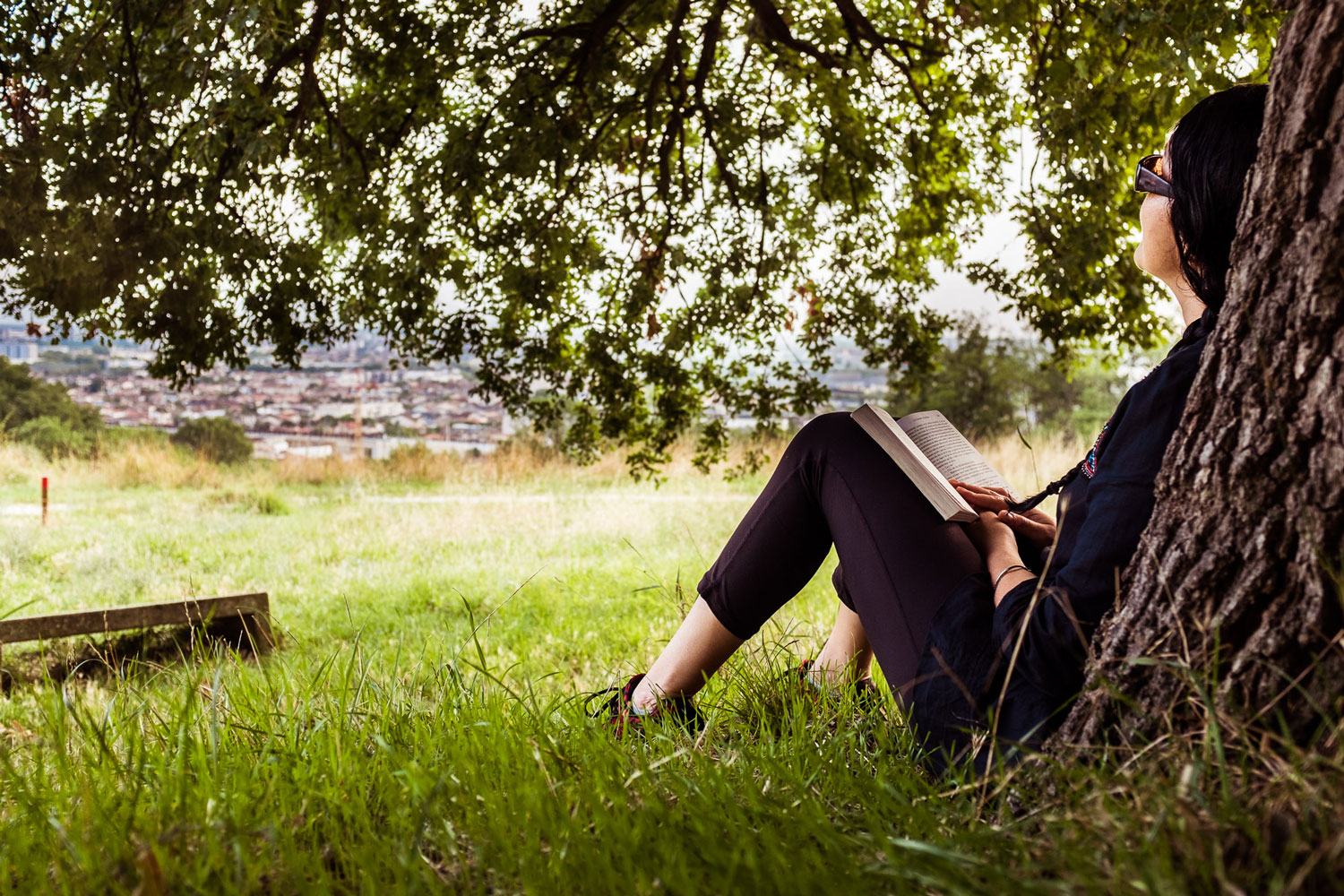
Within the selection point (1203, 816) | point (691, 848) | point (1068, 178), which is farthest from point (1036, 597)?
point (1068, 178)

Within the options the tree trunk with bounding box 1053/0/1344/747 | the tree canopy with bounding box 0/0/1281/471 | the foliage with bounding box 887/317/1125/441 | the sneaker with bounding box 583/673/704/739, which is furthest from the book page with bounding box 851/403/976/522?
the foliage with bounding box 887/317/1125/441

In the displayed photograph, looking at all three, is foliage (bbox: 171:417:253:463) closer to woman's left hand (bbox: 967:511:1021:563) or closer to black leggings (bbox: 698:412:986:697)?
black leggings (bbox: 698:412:986:697)

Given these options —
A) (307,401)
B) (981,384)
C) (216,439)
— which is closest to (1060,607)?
(981,384)

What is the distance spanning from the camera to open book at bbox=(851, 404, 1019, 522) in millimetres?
1669

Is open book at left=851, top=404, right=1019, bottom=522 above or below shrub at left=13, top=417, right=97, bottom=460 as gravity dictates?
above

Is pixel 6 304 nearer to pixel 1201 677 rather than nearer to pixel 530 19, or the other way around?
pixel 530 19

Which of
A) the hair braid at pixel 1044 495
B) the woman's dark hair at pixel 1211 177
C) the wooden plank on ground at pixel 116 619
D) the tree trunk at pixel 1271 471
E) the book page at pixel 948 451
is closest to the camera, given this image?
the tree trunk at pixel 1271 471

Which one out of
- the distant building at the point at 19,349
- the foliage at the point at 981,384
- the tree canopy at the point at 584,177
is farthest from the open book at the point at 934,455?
the distant building at the point at 19,349

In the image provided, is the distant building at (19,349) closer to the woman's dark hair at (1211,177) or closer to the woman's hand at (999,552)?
the woman's hand at (999,552)

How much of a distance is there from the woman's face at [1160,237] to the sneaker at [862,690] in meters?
1.04

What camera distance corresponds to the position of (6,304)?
3961mm

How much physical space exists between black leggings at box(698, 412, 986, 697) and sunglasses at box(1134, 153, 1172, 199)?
0.67 meters

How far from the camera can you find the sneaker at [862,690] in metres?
2.13

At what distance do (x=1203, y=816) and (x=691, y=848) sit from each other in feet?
2.05
